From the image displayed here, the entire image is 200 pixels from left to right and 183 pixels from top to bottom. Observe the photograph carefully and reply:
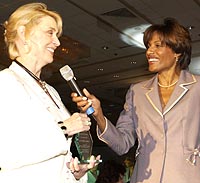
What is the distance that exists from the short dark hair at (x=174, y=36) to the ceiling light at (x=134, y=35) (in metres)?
6.21

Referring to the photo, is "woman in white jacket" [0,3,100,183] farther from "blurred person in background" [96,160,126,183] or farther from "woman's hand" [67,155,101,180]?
"blurred person in background" [96,160,126,183]

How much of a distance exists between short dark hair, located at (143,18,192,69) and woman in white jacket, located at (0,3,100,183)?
0.69 metres

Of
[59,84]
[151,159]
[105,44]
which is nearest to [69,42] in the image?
[105,44]

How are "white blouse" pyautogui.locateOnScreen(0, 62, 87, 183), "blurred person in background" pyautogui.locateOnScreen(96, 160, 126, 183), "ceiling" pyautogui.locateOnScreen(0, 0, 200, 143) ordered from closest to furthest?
"white blouse" pyautogui.locateOnScreen(0, 62, 87, 183) → "blurred person in background" pyautogui.locateOnScreen(96, 160, 126, 183) → "ceiling" pyautogui.locateOnScreen(0, 0, 200, 143)

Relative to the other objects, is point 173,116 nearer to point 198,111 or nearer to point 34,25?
point 198,111

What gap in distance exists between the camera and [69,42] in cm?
928

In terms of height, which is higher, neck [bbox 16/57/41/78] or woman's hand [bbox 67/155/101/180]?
neck [bbox 16/57/41/78]

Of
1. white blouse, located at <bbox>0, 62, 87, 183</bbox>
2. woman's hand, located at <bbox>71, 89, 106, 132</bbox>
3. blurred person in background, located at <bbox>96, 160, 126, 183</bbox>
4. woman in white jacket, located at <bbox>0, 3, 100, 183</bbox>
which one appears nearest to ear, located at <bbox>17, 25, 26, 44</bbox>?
woman in white jacket, located at <bbox>0, 3, 100, 183</bbox>

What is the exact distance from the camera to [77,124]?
5.20 ft

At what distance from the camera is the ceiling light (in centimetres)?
865

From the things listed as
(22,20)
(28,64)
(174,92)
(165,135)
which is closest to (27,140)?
(28,64)

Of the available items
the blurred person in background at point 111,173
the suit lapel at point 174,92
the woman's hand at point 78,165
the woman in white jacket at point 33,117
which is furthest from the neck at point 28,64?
the blurred person in background at point 111,173

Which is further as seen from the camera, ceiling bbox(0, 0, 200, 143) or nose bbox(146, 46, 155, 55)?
ceiling bbox(0, 0, 200, 143)

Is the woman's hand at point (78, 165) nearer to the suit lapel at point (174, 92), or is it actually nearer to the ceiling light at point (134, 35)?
the suit lapel at point (174, 92)
